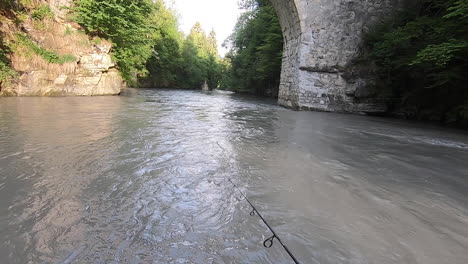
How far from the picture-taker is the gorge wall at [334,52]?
355 inches

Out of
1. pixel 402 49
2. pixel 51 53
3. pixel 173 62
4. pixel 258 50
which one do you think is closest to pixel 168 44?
pixel 173 62

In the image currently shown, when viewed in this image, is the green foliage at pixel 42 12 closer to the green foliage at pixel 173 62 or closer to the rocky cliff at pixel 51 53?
the rocky cliff at pixel 51 53

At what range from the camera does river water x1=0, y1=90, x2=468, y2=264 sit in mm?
1353

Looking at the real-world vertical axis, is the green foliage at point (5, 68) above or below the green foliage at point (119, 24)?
below

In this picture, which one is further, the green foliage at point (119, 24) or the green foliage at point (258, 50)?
the green foliage at point (258, 50)

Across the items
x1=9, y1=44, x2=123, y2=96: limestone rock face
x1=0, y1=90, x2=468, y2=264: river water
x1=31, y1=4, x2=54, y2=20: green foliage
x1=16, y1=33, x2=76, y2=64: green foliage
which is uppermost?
x1=31, y1=4, x2=54, y2=20: green foliage

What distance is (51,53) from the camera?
9.03m

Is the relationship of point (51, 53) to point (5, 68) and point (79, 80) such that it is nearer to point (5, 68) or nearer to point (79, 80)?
point (79, 80)

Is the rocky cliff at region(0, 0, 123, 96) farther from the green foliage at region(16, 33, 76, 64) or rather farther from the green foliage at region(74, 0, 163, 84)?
the green foliage at region(74, 0, 163, 84)

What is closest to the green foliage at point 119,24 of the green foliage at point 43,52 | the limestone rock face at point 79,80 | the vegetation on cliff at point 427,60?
the limestone rock face at point 79,80

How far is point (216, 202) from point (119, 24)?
11243 millimetres

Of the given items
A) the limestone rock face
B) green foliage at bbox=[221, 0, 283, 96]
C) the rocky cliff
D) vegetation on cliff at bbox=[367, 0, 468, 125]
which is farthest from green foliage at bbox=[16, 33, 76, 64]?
vegetation on cliff at bbox=[367, 0, 468, 125]

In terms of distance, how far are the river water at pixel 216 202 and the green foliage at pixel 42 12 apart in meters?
7.46

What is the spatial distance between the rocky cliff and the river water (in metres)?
6.29
